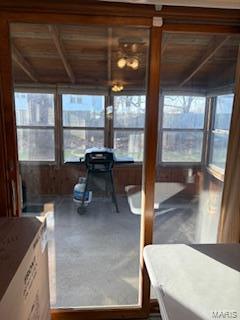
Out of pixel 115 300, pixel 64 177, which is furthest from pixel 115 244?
pixel 64 177

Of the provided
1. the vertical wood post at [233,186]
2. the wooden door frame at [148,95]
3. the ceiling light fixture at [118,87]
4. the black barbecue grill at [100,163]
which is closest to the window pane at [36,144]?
the wooden door frame at [148,95]

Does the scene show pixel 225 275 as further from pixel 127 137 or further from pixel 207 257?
pixel 127 137

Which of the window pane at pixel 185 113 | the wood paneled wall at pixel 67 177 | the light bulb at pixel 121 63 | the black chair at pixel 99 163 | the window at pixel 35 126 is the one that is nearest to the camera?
the window at pixel 35 126

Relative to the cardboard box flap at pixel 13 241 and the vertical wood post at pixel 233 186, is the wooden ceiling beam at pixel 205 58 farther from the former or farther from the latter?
the cardboard box flap at pixel 13 241

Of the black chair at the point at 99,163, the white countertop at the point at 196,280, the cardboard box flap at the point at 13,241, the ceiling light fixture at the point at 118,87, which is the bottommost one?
the white countertop at the point at 196,280

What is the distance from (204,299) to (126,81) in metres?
2.18

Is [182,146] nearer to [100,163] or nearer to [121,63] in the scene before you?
[100,163]

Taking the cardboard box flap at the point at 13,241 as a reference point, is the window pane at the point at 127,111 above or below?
above

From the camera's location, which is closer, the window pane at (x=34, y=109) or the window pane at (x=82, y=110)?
the window pane at (x=34, y=109)

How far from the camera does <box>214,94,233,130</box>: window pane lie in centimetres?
195

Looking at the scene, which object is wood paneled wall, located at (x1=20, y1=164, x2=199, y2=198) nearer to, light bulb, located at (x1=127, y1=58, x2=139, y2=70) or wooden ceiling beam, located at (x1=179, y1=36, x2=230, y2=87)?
wooden ceiling beam, located at (x1=179, y1=36, x2=230, y2=87)

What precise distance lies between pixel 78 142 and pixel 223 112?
1.44 m

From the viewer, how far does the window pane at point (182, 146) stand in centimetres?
204

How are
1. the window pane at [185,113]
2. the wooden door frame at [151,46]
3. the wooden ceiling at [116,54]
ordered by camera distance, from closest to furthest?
1. the wooden door frame at [151,46]
2. the wooden ceiling at [116,54]
3. the window pane at [185,113]
